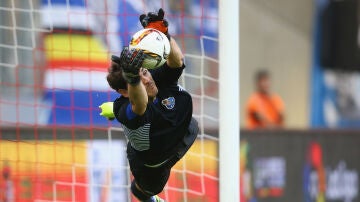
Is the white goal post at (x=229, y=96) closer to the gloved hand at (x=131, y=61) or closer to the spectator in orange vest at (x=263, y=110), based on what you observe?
the gloved hand at (x=131, y=61)

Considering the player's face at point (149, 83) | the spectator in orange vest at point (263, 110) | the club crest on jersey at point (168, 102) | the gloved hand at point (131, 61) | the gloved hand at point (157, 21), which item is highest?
the gloved hand at point (157, 21)

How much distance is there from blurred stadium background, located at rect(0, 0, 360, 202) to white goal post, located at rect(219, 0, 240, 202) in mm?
631

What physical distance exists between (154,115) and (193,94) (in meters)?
3.20

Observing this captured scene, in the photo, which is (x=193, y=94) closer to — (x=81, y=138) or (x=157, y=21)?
(x=81, y=138)

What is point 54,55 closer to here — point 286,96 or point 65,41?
point 65,41

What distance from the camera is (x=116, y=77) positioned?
20.3ft

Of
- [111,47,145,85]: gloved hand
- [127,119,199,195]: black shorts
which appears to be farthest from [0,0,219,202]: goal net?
[111,47,145,85]: gloved hand

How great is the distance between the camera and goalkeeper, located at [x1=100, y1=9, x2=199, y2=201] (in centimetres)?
618

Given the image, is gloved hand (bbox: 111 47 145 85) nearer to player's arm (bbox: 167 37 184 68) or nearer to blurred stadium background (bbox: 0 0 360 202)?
player's arm (bbox: 167 37 184 68)

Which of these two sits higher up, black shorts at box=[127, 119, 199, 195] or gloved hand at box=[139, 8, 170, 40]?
gloved hand at box=[139, 8, 170, 40]

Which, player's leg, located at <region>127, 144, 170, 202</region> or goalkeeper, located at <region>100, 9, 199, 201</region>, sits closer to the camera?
goalkeeper, located at <region>100, 9, 199, 201</region>

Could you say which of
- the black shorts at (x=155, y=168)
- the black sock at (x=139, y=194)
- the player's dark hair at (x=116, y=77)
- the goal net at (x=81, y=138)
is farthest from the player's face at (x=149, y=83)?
the goal net at (x=81, y=138)

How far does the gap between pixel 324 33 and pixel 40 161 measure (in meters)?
8.12

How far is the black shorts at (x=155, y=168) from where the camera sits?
671 centimetres
